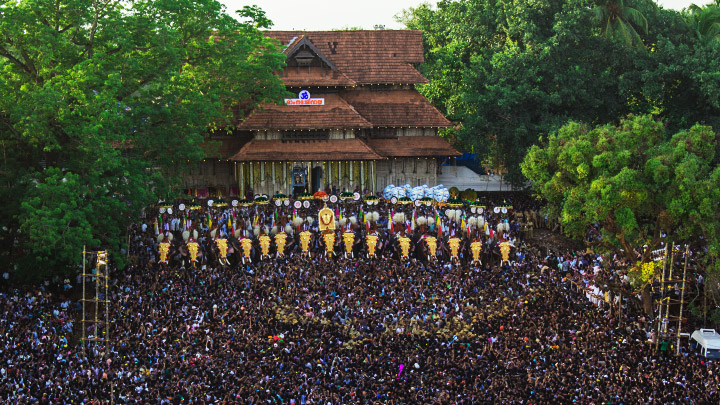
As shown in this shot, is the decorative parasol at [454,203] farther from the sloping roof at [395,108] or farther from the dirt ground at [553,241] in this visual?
the sloping roof at [395,108]

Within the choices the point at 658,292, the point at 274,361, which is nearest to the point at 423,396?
the point at 274,361

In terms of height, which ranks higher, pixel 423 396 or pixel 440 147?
pixel 440 147

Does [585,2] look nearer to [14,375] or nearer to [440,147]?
[440,147]

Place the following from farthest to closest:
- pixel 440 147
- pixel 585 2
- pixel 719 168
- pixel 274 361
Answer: pixel 440 147 < pixel 585 2 < pixel 719 168 < pixel 274 361

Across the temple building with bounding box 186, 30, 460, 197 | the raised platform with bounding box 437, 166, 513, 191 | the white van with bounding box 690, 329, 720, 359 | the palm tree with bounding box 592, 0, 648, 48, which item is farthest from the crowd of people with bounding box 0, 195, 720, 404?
the palm tree with bounding box 592, 0, 648, 48

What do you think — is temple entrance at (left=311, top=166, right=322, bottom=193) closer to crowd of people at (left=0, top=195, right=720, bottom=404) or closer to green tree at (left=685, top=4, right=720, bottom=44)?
crowd of people at (left=0, top=195, right=720, bottom=404)

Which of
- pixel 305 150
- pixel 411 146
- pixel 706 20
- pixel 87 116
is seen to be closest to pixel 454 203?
pixel 411 146
